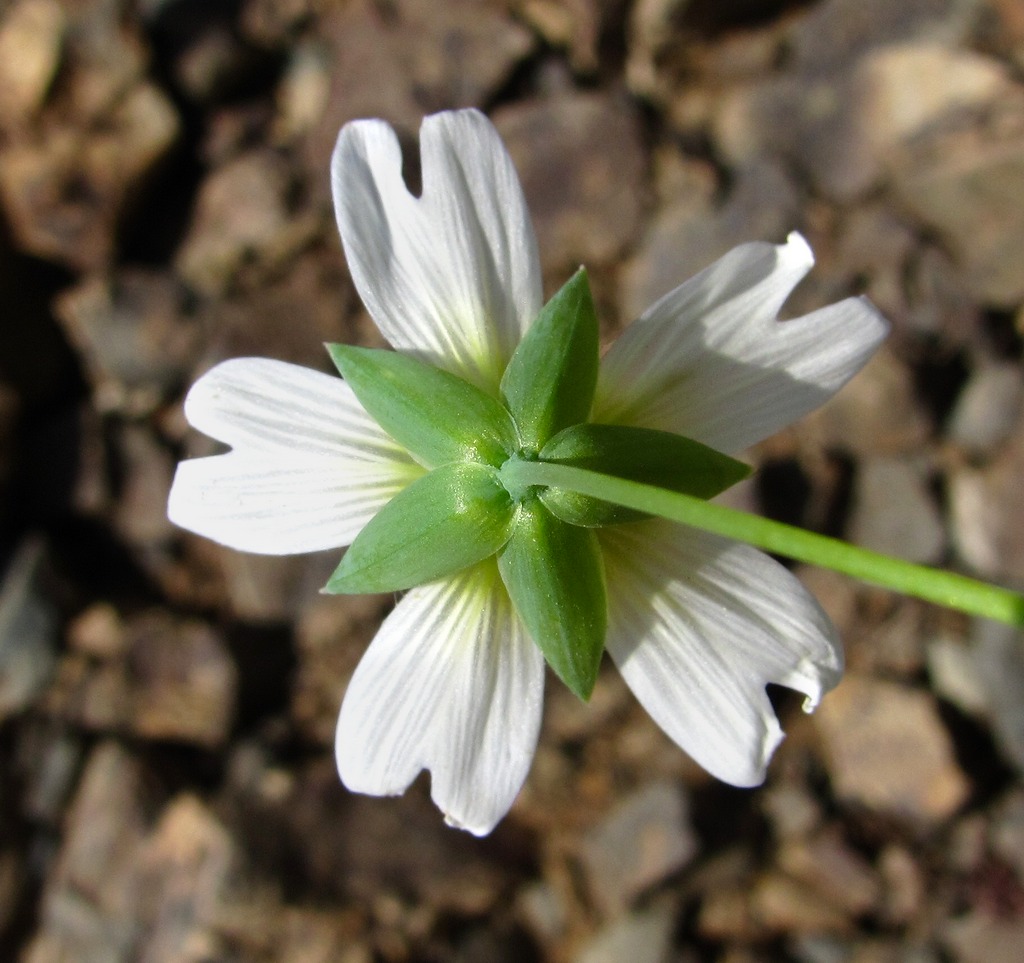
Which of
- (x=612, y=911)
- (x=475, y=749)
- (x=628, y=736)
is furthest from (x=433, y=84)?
(x=612, y=911)

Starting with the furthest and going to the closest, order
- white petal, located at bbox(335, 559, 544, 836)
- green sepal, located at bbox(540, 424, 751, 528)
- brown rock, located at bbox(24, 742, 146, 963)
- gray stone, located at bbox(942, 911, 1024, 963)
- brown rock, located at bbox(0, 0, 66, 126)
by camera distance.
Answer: brown rock, located at bbox(0, 0, 66, 126) → brown rock, located at bbox(24, 742, 146, 963) → gray stone, located at bbox(942, 911, 1024, 963) → white petal, located at bbox(335, 559, 544, 836) → green sepal, located at bbox(540, 424, 751, 528)

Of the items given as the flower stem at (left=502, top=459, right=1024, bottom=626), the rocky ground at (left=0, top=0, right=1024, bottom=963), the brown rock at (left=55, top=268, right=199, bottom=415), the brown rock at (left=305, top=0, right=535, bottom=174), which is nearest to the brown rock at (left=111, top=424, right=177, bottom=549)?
the rocky ground at (left=0, top=0, right=1024, bottom=963)

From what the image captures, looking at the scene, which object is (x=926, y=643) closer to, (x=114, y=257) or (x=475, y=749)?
(x=475, y=749)

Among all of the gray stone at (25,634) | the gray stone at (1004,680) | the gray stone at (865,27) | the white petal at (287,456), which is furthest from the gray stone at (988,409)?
the gray stone at (25,634)

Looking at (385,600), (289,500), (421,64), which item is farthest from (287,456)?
(421,64)

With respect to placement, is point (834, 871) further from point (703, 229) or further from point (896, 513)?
point (703, 229)

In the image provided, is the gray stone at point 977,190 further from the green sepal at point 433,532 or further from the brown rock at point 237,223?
the green sepal at point 433,532

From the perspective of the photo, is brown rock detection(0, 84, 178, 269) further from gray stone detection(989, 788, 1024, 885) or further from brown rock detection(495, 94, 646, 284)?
gray stone detection(989, 788, 1024, 885)
